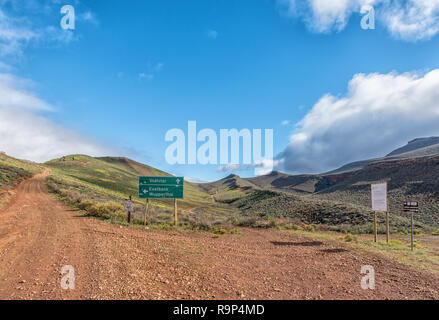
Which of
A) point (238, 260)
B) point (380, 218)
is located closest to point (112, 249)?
point (238, 260)

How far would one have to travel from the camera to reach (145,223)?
1473cm

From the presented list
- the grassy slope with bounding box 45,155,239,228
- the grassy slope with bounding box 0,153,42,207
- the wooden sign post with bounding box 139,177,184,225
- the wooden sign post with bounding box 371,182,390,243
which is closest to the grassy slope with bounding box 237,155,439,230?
the wooden sign post with bounding box 371,182,390,243

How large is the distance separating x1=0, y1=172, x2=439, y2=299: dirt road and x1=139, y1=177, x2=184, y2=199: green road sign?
14.6ft

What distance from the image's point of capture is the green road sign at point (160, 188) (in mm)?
15680

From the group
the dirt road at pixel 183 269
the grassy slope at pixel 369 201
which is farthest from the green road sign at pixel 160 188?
the grassy slope at pixel 369 201

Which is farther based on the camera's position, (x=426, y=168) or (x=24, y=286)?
(x=426, y=168)

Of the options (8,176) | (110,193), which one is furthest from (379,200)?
(8,176)

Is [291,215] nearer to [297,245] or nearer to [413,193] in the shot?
[297,245]

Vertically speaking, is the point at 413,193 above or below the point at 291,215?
above

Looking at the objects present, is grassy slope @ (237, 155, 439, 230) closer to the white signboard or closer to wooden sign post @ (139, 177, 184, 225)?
the white signboard

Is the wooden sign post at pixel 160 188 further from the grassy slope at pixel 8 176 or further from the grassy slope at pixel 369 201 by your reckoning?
the grassy slope at pixel 369 201

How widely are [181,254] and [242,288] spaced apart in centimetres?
361

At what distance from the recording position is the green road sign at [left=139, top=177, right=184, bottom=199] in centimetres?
1568

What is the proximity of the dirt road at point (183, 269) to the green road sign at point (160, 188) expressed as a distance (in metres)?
4.46
